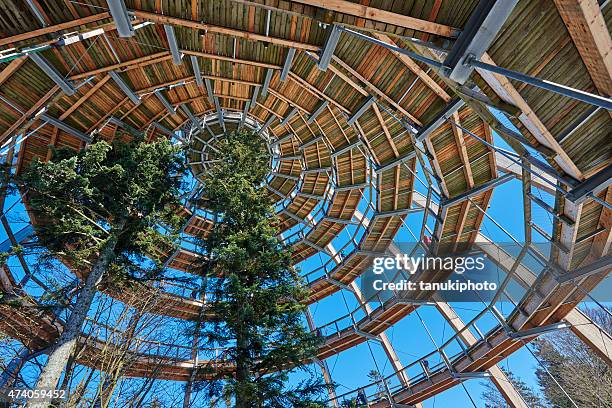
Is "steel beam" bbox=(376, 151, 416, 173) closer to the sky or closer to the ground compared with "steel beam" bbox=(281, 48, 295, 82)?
closer to the sky

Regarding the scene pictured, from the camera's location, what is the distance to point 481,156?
1234 cm

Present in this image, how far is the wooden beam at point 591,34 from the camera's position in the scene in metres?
4.69

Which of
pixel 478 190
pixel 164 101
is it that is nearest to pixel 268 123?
pixel 164 101

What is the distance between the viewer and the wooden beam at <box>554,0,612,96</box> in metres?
4.69

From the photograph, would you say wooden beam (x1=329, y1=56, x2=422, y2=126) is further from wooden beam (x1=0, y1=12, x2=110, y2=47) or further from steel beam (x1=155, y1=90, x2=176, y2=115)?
steel beam (x1=155, y1=90, x2=176, y2=115)

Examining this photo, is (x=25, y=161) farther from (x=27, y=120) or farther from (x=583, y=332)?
(x=583, y=332)

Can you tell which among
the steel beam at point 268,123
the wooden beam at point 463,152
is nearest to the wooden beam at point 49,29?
the wooden beam at point 463,152

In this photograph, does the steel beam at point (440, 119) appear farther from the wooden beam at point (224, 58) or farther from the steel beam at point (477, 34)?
the wooden beam at point (224, 58)

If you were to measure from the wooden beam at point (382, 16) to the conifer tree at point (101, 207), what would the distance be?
1147cm

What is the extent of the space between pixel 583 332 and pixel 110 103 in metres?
23.9

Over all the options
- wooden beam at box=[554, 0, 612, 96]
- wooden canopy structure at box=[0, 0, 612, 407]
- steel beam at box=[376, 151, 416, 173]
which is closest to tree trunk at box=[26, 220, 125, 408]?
wooden canopy structure at box=[0, 0, 612, 407]

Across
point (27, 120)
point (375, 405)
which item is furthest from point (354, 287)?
point (27, 120)

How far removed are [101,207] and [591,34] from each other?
15596 mm

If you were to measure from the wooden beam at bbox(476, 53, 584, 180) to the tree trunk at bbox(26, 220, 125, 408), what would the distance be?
43.4 feet
